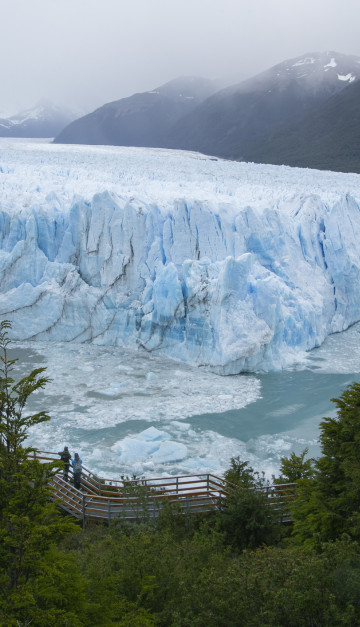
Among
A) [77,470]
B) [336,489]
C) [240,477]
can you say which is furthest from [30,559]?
[240,477]

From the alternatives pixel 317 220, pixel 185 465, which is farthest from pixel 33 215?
pixel 185 465

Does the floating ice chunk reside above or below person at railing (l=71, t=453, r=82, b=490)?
above

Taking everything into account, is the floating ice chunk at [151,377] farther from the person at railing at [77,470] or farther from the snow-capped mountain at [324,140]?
the snow-capped mountain at [324,140]

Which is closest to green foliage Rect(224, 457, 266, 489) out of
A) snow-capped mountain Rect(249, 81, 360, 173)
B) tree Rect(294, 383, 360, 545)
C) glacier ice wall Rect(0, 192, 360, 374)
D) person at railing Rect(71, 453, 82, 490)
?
tree Rect(294, 383, 360, 545)

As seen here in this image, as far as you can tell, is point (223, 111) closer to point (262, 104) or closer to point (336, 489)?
point (262, 104)

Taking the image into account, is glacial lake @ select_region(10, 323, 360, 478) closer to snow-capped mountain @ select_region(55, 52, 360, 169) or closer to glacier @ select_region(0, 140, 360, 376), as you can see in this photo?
glacier @ select_region(0, 140, 360, 376)

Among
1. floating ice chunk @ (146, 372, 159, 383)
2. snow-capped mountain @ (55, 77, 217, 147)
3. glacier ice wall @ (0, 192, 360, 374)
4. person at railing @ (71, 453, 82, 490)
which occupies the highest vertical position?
snow-capped mountain @ (55, 77, 217, 147)
